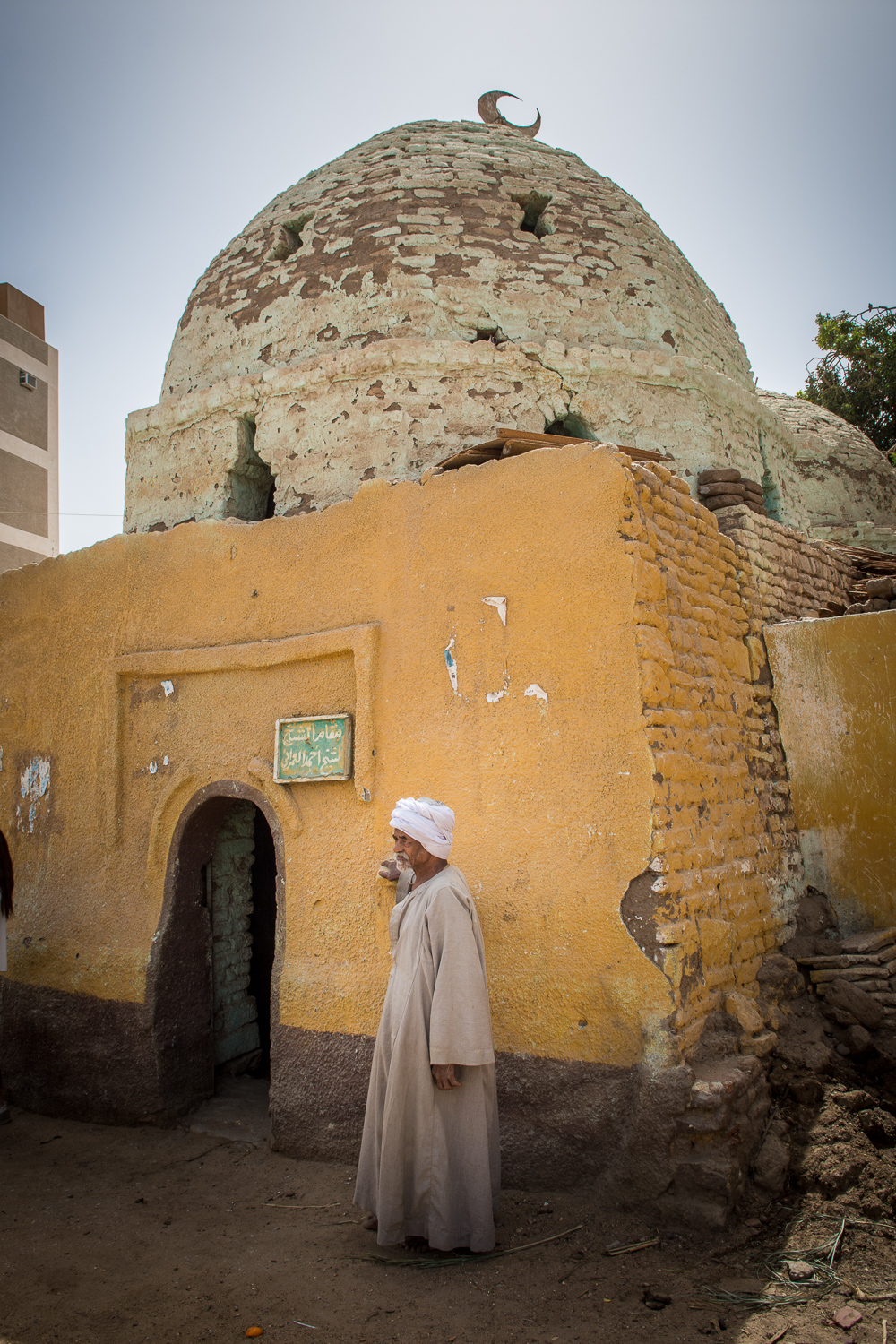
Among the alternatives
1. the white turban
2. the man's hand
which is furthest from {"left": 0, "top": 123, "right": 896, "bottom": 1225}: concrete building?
the man's hand

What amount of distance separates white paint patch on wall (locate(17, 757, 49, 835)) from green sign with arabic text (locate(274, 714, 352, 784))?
1937 mm

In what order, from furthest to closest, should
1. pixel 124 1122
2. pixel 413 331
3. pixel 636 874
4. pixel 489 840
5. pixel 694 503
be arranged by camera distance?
pixel 413 331 < pixel 124 1122 < pixel 694 503 < pixel 489 840 < pixel 636 874

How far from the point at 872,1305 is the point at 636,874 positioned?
4.85ft

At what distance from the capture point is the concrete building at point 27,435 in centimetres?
1540

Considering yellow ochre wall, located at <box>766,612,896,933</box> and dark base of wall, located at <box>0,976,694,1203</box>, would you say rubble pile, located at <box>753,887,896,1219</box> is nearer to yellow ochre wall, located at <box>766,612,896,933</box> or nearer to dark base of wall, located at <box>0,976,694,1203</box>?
yellow ochre wall, located at <box>766,612,896,933</box>

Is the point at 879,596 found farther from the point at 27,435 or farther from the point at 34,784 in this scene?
the point at 27,435

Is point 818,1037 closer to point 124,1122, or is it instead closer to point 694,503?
point 694,503

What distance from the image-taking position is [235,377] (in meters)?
6.61

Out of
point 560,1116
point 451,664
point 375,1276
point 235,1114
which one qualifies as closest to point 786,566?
point 451,664

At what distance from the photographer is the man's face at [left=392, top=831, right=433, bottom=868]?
3.35 meters

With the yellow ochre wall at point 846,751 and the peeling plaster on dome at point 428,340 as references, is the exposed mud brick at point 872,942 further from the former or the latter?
the peeling plaster on dome at point 428,340

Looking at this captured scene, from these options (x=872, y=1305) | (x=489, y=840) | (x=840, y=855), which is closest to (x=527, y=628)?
(x=489, y=840)

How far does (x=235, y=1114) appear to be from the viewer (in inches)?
193

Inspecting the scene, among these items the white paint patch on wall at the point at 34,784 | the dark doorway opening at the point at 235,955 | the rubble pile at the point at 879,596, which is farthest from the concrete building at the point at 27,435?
the rubble pile at the point at 879,596
